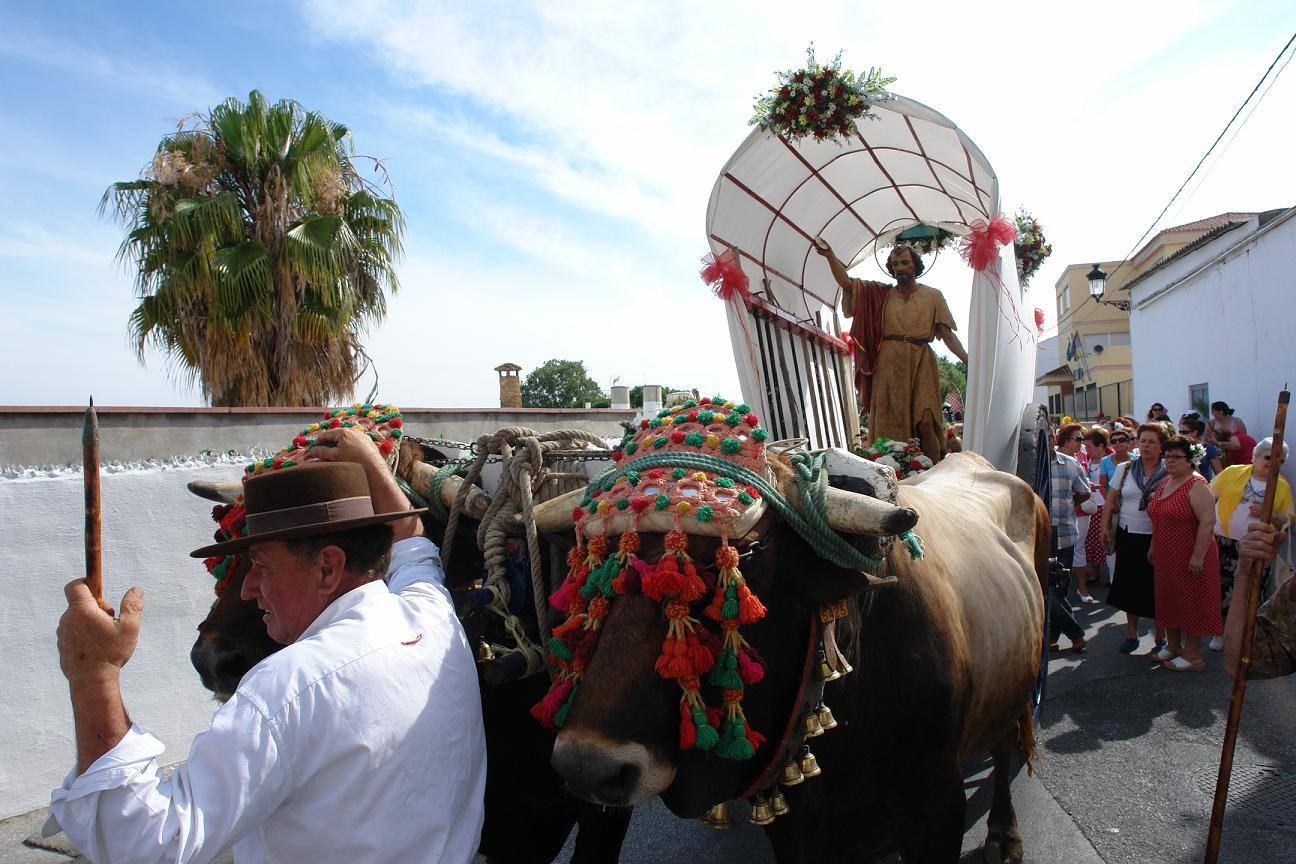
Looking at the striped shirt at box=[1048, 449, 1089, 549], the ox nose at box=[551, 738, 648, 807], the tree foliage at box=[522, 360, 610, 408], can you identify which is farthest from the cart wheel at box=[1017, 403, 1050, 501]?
the tree foliage at box=[522, 360, 610, 408]

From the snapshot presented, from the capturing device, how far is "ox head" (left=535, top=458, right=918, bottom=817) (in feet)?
5.39

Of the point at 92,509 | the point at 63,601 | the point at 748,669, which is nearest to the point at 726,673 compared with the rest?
the point at 748,669

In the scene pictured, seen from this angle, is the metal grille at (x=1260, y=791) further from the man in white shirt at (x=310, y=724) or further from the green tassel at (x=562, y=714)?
the man in white shirt at (x=310, y=724)

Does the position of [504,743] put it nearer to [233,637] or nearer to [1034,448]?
[233,637]

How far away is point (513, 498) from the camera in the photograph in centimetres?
247

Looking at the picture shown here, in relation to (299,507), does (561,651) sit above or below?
below

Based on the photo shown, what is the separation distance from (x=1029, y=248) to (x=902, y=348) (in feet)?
5.06

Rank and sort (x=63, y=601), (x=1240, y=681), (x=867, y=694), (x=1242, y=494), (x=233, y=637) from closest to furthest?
(x=233, y=637) < (x=867, y=694) < (x=1240, y=681) < (x=63, y=601) < (x=1242, y=494)

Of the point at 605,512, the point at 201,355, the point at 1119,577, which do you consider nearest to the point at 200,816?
the point at 605,512

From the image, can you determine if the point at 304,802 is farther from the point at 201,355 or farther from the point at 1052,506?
the point at 201,355

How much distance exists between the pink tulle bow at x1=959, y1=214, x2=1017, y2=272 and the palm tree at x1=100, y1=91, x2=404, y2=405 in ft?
30.8

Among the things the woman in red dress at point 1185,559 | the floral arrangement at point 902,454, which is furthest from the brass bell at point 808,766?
the woman in red dress at point 1185,559

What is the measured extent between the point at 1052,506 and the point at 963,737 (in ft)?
11.9

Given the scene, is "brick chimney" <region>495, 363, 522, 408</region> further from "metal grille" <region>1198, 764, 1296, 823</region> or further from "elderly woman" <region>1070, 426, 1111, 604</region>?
"metal grille" <region>1198, 764, 1296, 823</region>
